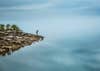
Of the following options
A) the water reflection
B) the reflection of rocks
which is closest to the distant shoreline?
the reflection of rocks

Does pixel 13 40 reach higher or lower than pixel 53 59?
higher

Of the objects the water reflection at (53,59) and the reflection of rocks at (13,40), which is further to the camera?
the reflection of rocks at (13,40)

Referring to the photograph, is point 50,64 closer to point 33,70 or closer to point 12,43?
point 33,70

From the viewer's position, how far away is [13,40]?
20.1 m

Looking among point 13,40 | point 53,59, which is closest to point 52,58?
point 53,59

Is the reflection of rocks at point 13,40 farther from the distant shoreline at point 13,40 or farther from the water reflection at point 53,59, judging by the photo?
the water reflection at point 53,59

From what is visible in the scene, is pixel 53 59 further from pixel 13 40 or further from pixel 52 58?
pixel 13 40

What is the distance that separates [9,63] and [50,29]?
14291mm

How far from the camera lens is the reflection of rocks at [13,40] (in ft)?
59.0

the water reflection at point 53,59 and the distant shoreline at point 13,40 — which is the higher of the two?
the distant shoreline at point 13,40

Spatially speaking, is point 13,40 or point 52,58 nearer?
point 52,58

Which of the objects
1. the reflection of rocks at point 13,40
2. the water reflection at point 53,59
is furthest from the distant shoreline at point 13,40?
the water reflection at point 53,59

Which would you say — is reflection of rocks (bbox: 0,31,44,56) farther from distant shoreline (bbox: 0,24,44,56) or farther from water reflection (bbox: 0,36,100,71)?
water reflection (bbox: 0,36,100,71)

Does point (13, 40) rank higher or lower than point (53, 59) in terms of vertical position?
higher
